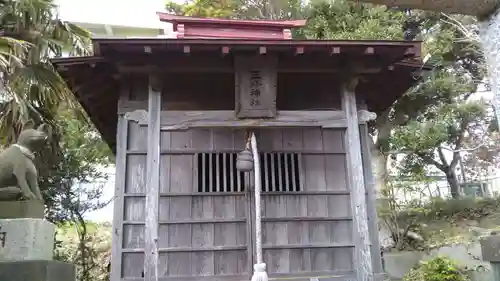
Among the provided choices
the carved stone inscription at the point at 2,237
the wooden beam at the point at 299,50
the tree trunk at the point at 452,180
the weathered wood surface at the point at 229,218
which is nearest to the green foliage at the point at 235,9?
the tree trunk at the point at 452,180

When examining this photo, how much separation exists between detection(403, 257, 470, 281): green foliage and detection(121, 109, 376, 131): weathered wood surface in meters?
3.85

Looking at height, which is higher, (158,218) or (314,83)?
(314,83)

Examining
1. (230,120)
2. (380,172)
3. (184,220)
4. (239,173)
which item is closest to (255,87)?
(230,120)

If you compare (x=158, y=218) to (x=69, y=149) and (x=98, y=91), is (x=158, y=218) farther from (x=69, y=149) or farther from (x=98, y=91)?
(x=69, y=149)

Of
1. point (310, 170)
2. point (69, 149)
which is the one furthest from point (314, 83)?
point (69, 149)

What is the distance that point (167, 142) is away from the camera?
704 cm

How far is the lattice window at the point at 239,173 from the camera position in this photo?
23.2ft

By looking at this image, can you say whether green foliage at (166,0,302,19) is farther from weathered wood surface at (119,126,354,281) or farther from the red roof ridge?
weathered wood surface at (119,126,354,281)

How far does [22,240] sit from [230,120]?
10.7 feet

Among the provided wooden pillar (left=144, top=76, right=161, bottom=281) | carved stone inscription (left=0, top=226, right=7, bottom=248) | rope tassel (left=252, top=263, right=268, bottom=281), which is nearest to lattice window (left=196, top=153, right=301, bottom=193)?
wooden pillar (left=144, top=76, right=161, bottom=281)

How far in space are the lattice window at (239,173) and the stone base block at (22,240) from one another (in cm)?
245

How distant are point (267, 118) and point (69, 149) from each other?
911 centimetres

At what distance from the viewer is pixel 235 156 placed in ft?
23.8

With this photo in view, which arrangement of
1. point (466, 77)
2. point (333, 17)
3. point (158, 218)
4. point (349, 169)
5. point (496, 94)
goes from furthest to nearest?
point (466, 77) → point (333, 17) → point (349, 169) → point (158, 218) → point (496, 94)
